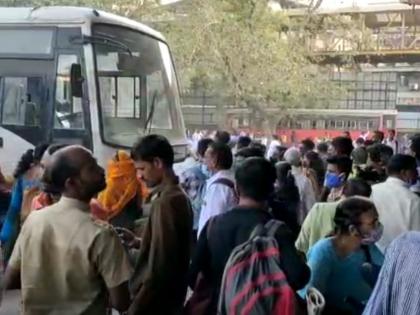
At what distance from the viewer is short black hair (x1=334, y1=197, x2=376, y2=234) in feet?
12.7

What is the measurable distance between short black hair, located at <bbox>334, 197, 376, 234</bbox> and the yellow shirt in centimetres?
128

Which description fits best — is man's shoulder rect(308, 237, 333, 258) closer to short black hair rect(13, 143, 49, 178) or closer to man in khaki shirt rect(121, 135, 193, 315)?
man in khaki shirt rect(121, 135, 193, 315)

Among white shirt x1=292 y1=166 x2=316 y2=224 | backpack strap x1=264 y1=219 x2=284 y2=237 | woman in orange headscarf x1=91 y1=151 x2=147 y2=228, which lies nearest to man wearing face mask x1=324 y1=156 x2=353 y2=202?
white shirt x1=292 y1=166 x2=316 y2=224

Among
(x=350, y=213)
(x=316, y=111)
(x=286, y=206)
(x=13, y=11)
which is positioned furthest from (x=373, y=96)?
(x=350, y=213)

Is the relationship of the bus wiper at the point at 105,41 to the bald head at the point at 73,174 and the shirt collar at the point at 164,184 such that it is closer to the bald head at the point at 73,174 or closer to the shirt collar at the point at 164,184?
the shirt collar at the point at 164,184

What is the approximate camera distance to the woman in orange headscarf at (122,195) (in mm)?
5824

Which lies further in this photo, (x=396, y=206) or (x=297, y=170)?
(x=297, y=170)

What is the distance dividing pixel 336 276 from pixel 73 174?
1.40 metres

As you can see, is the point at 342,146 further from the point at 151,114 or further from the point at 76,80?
the point at 151,114

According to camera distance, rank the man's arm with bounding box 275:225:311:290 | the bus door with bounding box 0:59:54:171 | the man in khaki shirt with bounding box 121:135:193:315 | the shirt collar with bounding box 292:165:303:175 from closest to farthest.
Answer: the man's arm with bounding box 275:225:311:290, the man in khaki shirt with bounding box 121:135:193:315, the shirt collar with bounding box 292:165:303:175, the bus door with bounding box 0:59:54:171

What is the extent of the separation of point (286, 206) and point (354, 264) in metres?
2.78

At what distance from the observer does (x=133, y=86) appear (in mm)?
10977

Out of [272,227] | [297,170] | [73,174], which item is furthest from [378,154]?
[73,174]

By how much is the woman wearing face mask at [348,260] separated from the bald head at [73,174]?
118cm
